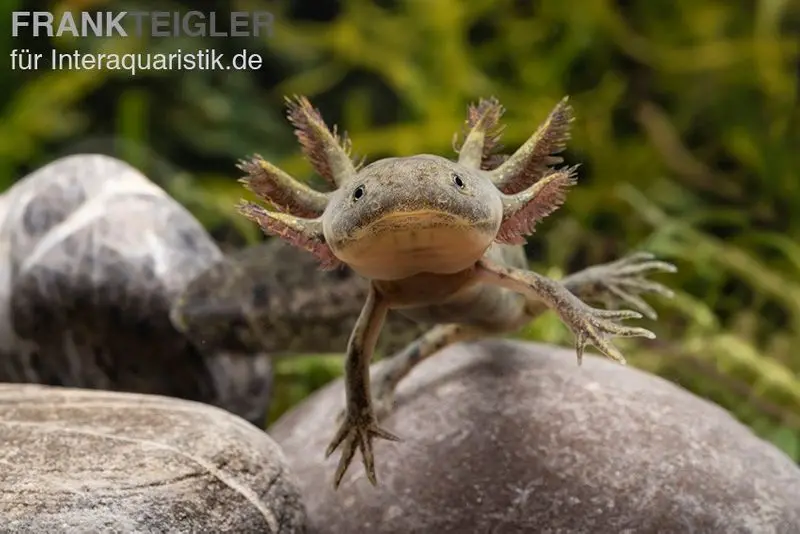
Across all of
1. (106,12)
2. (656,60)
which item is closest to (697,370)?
(106,12)

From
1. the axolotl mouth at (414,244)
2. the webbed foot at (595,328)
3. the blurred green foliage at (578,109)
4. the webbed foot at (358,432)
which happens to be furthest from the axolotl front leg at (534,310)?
the blurred green foliage at (578,109)

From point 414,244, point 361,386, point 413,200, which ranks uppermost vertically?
point 413,200

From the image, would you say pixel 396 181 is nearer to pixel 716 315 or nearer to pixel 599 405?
pixel 599 405

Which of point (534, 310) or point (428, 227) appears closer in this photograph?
point (428, 227)

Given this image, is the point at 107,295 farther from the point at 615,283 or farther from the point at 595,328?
the point at 595,328

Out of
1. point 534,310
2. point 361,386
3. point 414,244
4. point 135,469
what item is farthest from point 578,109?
point 135,469

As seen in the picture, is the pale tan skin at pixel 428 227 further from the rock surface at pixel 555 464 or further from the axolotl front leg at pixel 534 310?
the rock surface at pixel 555 464
